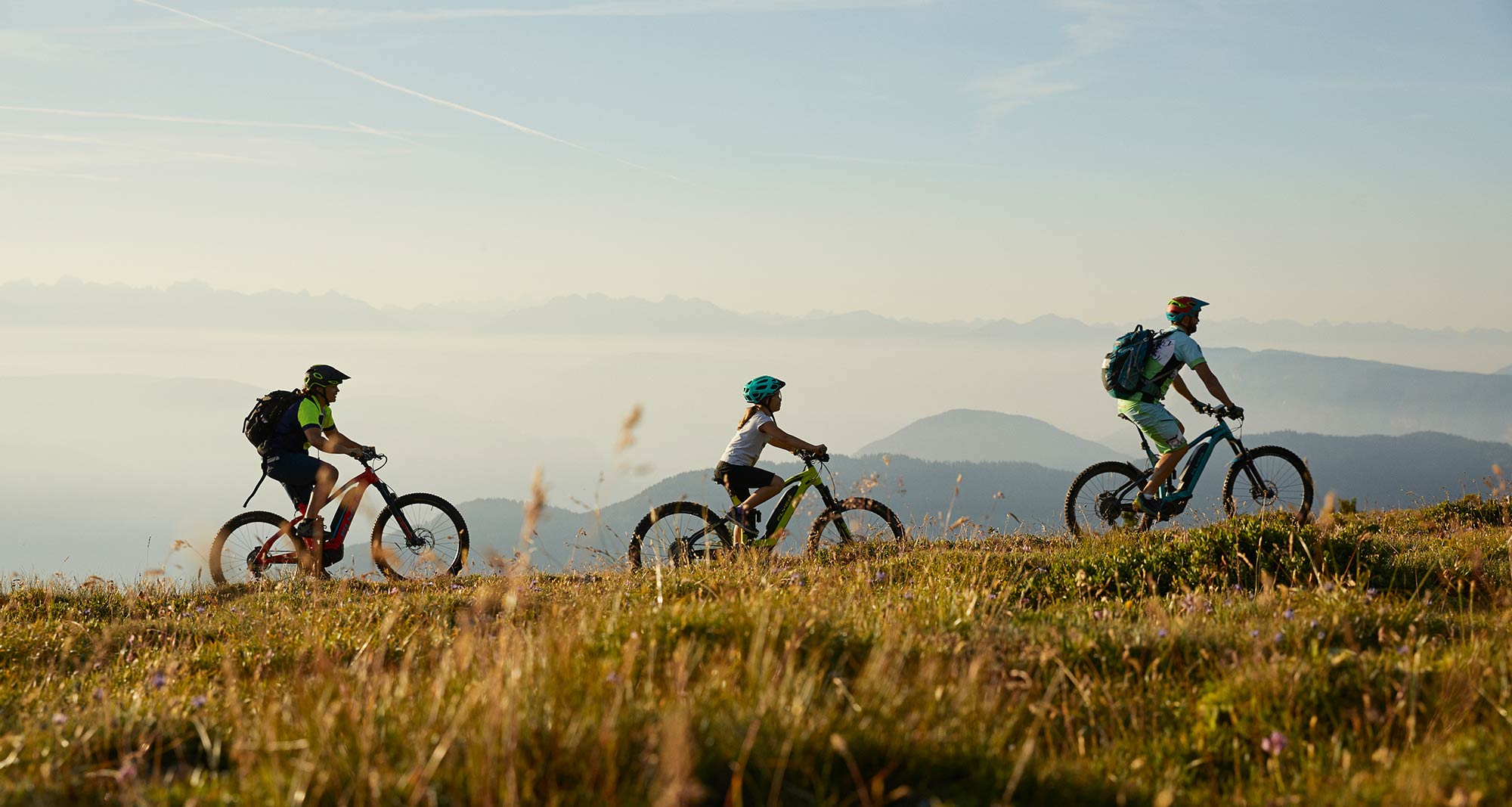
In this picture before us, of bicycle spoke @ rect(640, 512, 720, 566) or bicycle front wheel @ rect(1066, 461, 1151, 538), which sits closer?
bicycle spoke @ rect(640, 512, 720, 566)

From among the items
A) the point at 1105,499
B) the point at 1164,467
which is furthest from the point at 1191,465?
the point at 1105,499

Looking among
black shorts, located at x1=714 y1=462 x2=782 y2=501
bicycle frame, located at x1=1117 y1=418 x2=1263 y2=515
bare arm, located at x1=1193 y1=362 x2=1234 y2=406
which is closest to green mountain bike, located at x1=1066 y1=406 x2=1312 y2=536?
bicycle frame, located at x1=1117 y1=418 x2=1263 y2=515

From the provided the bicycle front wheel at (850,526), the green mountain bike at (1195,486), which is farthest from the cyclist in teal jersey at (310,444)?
the green mountain bike at (1195,486)

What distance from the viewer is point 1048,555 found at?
33.3 feet

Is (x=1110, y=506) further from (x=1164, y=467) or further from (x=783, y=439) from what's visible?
(x=783, y=439)

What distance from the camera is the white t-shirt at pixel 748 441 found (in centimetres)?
1119

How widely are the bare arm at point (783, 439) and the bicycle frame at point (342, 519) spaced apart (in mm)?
4722

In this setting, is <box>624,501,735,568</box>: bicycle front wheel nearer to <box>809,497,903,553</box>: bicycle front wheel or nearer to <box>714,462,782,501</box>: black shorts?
<box>714,462,782,501</box>: black shorts

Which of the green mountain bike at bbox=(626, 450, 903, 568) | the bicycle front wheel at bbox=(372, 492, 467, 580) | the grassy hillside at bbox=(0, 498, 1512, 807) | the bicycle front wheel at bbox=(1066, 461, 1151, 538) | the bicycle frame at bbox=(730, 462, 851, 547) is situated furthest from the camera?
the bicycle front wheel at bbox=(1066, 461, 1151, 538)

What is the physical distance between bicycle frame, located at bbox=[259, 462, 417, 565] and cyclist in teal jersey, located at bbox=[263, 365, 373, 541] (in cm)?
18

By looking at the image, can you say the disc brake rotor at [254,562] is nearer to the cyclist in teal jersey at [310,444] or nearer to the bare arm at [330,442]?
the cyclist in teal jersey at [310,444]

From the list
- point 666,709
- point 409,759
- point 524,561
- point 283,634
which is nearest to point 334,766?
point 409,759

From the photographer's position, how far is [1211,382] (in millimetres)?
12625

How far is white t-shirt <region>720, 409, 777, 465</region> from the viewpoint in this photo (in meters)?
11.2
